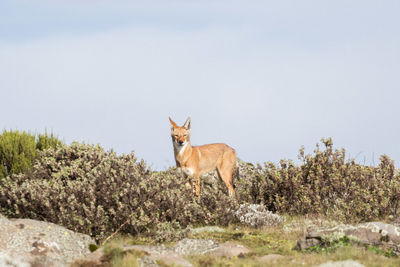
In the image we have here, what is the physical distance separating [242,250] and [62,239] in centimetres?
313

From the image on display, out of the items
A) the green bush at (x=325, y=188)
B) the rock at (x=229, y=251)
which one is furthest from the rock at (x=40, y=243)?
the green bush at (x=325, y=188)

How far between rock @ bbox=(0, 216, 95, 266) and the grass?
0.61 meters

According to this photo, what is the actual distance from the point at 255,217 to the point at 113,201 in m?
3.40

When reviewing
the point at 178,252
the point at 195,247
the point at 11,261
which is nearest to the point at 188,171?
the point at 195,247

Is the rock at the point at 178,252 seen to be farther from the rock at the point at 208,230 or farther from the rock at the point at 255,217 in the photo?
the rock at the point at 255,217

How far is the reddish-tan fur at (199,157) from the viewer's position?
46.7 feet

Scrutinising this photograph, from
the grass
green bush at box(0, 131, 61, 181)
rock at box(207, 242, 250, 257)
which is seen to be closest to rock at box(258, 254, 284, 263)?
the grass

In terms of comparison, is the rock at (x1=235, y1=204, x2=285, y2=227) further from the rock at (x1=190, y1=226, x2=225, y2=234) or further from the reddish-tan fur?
the reddish-tan fur

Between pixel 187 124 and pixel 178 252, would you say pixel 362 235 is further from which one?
pixel 187 124

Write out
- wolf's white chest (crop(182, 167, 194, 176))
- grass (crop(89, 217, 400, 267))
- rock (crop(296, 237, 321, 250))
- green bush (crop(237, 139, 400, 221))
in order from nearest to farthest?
1. grass (crop(89, 217, 400, 267))
2. rock (crop(296, 237, 321, 250))
3. green bush (crop(237, 139, 400, 221))
4. wolf's white chest (crop(182, 167, 194, 176))

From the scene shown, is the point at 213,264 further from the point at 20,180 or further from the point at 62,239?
the point at 20,180

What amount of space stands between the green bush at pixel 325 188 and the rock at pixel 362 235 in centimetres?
328

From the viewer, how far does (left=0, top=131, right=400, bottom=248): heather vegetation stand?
36.2ft

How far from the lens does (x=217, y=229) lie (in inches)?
448
